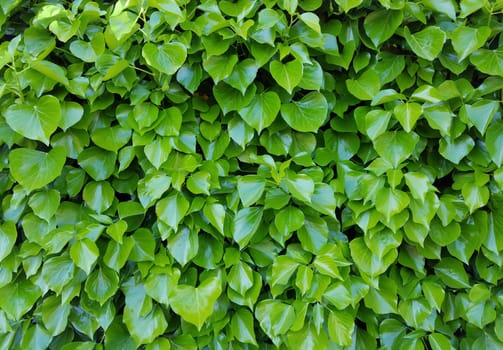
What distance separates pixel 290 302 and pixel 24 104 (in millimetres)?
872

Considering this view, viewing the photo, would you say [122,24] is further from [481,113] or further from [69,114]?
[481,113]

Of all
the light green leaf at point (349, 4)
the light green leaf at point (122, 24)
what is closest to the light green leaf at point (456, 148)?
the light green leaf at point (349, 4)

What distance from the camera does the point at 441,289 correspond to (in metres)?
1.10

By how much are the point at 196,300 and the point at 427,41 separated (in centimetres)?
90

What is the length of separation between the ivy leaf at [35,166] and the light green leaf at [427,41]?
0.96 meters

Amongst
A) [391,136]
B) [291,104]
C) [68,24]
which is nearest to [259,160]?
[291,104]

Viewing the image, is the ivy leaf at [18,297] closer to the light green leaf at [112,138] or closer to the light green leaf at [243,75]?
the light green leaf at [112,138]

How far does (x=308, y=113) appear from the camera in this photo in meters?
1.03

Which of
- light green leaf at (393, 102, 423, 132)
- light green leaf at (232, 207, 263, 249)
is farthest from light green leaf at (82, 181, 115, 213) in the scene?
light green leaf at (393, 102, 423, 132)

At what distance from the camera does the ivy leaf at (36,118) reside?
36.8 inches

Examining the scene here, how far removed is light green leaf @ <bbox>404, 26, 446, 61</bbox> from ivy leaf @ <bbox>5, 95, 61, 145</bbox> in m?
0.92

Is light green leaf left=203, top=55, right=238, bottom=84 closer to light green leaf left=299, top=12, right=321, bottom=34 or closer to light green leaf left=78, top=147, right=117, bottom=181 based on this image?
light green leaf left=299, top=12, right=321, bottom=34

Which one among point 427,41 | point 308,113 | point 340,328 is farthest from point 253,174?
point 427,41

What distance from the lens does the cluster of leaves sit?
3.22 feet
